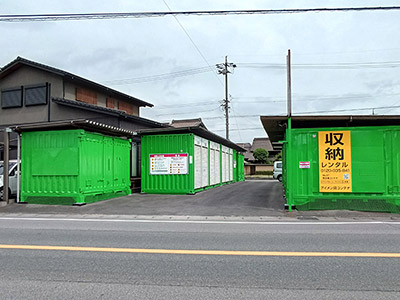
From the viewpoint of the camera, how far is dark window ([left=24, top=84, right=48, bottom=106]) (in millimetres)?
20469

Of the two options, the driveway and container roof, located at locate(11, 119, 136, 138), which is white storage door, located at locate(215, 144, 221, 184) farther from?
container roof, located at locate(11, 119, 136, 138)

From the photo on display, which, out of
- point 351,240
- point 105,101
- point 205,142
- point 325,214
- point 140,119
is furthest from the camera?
point 105,101

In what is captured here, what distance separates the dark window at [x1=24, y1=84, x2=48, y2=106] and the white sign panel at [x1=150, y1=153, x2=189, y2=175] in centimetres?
999

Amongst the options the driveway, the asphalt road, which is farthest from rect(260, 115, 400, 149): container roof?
the asphalt road

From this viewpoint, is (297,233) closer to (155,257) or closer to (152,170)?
(155,257)

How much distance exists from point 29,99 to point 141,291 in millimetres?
21048

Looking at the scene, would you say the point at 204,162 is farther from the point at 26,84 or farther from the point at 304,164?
the point at 26,84

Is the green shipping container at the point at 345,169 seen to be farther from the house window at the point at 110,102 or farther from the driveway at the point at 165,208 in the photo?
the house window at the point at 110,102

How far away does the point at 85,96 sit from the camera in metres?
21.6

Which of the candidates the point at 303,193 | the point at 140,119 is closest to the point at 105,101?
the point at 140,119

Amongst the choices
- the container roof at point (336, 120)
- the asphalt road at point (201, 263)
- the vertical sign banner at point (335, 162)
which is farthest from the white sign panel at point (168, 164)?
the asphalt road at point (201, 263)

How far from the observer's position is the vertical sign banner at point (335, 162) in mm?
10031

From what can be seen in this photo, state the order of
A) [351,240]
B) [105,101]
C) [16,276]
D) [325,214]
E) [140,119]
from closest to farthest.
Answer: [16,276]
[351,240]
[325,214]
[140,119]
[105,101]

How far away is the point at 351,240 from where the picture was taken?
615 cm
